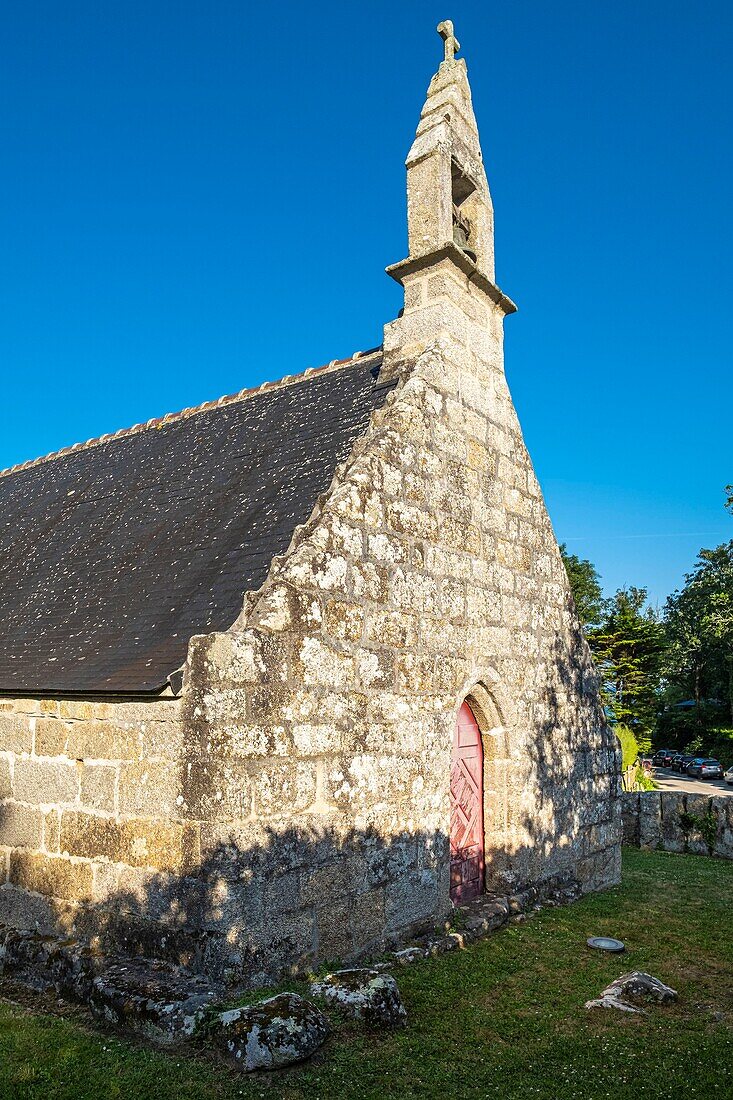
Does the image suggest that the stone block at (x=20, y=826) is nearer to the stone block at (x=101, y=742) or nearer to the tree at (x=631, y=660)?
the stone block at (x=101, y=742)

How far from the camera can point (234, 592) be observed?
248 inches

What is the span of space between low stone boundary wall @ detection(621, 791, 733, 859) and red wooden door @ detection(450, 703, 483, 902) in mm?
5677

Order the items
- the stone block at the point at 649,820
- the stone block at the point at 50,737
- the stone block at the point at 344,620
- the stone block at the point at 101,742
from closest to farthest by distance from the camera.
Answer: the stone block at the point at 101,742 < the stone block at the point at 344,620 < the stone block at the point at 50,737 < the stone block at the point at 649,820

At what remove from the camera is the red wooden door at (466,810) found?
7.61 meters

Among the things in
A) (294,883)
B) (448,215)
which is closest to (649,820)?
(294,883)

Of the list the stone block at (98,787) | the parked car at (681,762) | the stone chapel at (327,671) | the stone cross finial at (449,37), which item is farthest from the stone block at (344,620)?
the parked car at (681,762)

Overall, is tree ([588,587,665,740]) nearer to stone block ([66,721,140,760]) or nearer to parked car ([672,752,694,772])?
parked car ([672,752,694,772])

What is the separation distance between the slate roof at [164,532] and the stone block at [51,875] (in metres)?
1.35

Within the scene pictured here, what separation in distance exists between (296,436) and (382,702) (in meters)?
3.52

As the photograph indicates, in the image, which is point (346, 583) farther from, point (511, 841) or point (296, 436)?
point (511, 841)

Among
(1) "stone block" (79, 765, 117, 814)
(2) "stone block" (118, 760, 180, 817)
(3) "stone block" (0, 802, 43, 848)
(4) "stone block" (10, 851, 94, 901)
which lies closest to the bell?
(2) "stone block" (118, 760, 180, 817)

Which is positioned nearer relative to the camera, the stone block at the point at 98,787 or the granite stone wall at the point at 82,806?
the granite stone wall at the point at 82,806

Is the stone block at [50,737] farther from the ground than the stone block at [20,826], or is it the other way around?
the stone block at [50,737]

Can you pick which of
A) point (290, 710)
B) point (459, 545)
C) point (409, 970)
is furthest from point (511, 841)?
point (290, 710)
